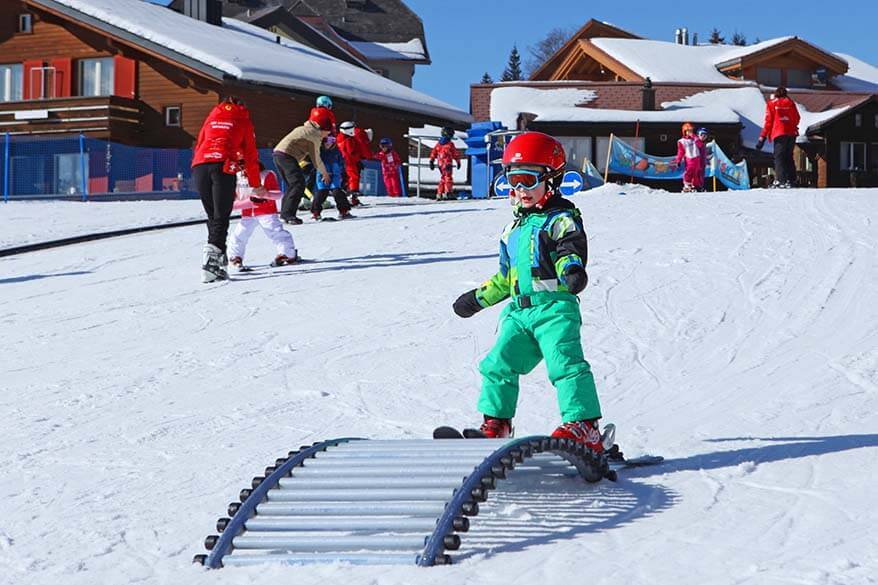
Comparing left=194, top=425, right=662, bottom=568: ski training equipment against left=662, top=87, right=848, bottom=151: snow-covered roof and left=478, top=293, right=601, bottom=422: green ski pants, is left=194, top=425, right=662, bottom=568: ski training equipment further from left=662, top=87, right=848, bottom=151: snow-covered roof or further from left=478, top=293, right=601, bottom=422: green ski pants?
left=662, top=87, right=848, bottom=151: snow-covered roof

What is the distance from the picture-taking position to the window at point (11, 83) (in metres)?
33.9

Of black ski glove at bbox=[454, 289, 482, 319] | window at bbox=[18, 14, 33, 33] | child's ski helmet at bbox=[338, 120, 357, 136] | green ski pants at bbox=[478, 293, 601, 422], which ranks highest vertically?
window at bbox=[18, 14, 33, 33]

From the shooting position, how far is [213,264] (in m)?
11.3

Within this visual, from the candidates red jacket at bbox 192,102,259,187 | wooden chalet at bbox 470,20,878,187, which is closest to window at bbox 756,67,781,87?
wooden chalet at bbox 470,20,878,187

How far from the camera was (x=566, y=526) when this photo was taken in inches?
167

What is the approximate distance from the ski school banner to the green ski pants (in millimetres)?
22478

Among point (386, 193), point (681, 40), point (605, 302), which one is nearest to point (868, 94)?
point (681, 40)

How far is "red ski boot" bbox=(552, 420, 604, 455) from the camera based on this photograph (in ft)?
16.1

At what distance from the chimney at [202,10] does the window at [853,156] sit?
20.6m

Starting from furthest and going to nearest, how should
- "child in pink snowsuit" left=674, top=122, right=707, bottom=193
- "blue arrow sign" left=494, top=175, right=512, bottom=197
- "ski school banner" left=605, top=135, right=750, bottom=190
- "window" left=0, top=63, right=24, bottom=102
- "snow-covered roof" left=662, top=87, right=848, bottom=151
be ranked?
"snow-covered roof" left=662, top=87, right=848, bottom=151 → "window" left=0, top=63, right=24, bottom=102 → "ski school banner" left=605, top=135, right=750, bottom=190 → "blue arrow sign" left=494, top=175, right=512, bottom=197 → "child in pink snowsuit" left=674, top=122, right=707, bottom=193

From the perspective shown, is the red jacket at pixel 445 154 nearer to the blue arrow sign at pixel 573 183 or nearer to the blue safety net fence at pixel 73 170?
the blue arrow sign at pixel 573 183

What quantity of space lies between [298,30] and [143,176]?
28.5 m

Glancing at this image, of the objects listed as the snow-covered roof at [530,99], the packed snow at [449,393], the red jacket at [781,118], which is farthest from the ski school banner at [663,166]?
the packed snow at [449,393]

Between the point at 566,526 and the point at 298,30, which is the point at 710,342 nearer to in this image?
the point at 566,526
